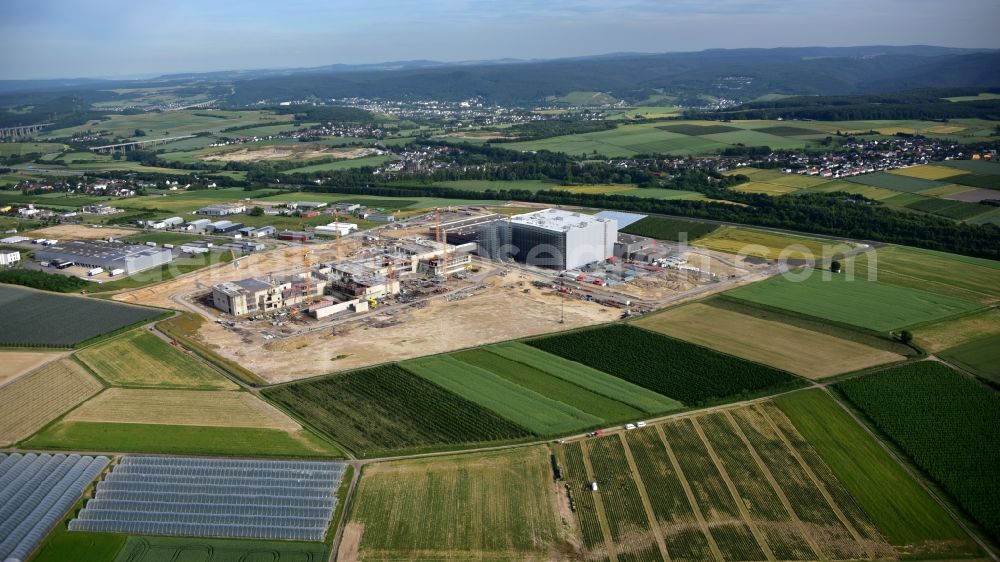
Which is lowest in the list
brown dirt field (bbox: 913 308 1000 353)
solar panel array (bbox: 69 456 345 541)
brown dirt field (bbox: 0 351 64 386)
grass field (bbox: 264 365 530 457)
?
solar panel array (bbox: 69 456 345 541)

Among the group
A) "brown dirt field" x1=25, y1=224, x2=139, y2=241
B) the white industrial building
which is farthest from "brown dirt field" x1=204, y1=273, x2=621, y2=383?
"brown dirt field" x1=25, y1=224, x2=139, y2=241

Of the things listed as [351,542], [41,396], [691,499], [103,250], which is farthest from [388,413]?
[103,250]

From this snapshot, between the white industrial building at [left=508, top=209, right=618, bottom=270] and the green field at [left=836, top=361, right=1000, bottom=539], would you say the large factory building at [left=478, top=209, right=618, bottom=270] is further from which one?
the green field at [left=836, top=361, right=1000, bottom=539]

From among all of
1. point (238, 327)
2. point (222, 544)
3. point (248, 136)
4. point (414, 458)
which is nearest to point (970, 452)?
point (414, 458)

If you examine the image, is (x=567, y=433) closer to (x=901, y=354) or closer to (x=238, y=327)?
(x=901, y=354)

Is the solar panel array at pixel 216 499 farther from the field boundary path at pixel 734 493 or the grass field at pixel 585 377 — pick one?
the field boundary path at pixel 734 493

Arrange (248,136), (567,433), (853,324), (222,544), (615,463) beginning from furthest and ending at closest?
(248,136) < (853,324) < (567,433) < (615,463) < (222,544)

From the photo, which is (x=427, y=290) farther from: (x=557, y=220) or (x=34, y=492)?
(x=34, y=492)
